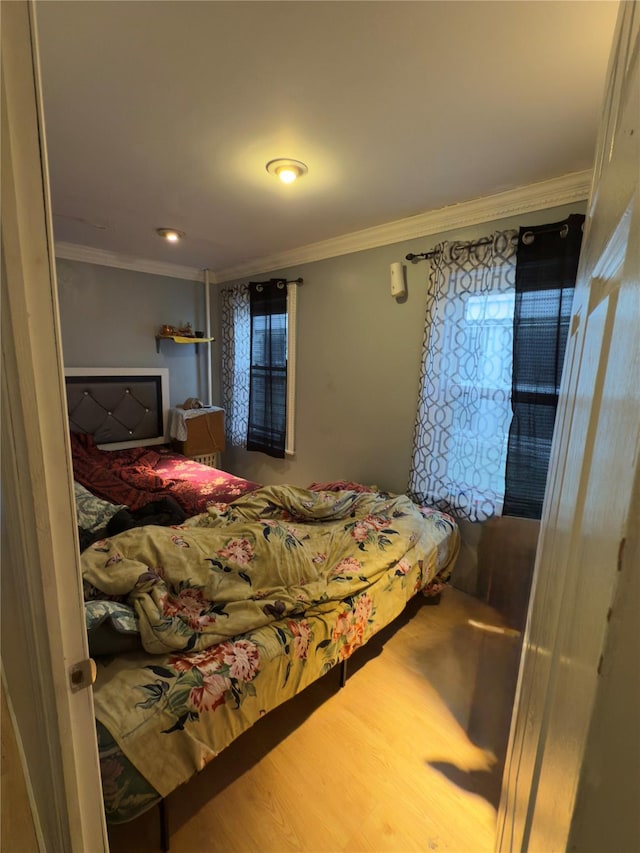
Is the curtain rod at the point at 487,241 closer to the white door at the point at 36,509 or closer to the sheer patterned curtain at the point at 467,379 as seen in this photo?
the sheer patterned curtain at the point at 467,379

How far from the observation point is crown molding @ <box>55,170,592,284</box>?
1.95 m

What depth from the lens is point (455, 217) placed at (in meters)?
2.30

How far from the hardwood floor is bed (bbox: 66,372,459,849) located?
256mm

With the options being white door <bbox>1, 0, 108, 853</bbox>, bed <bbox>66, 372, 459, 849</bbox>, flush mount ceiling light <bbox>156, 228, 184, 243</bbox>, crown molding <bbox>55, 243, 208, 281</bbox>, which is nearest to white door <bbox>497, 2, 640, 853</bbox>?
white door <bbox>1, 0, 108, 853</bbox>

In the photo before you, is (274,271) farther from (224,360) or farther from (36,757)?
(36,757)

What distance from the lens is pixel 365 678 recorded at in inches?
69.6

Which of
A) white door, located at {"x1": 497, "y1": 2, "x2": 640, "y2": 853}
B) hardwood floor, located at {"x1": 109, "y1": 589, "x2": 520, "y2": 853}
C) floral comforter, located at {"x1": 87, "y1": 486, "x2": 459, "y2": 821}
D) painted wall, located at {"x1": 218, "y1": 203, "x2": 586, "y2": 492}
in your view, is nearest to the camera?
white door, located at {"x1": 497, "y1": 2, "x2": 640, "y2": 853}

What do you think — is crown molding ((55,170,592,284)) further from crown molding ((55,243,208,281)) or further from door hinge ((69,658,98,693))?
door hinge ((69,658,98,693))

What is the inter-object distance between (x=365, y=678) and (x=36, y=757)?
150cm

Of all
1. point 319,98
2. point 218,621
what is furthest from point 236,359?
point 218,621

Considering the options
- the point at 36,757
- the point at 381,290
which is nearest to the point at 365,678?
the point at 36,757

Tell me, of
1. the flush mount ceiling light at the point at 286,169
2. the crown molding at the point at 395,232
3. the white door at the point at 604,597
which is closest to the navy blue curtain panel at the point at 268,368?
the crown molding at the point at 395,232

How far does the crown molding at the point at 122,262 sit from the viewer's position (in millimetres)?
3156

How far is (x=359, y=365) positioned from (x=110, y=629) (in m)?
2.28
